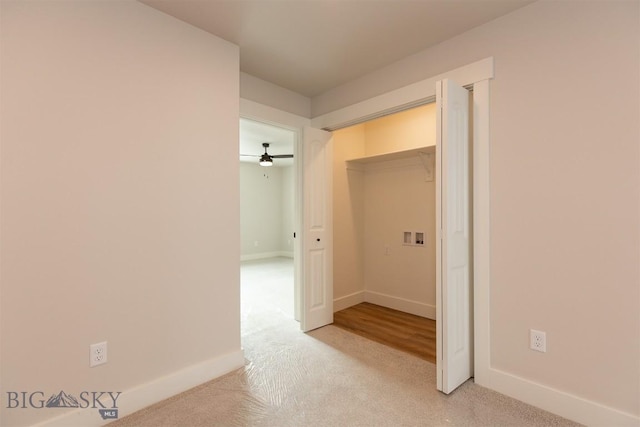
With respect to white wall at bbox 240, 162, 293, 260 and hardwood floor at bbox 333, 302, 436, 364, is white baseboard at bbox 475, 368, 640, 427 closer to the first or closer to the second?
hardwood floor at bbox 333, 302, 436, 364

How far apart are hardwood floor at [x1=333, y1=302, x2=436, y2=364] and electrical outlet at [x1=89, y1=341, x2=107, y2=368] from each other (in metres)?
2.18

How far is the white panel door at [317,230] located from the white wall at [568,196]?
5.58 ft

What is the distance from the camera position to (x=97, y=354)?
5.76 feet

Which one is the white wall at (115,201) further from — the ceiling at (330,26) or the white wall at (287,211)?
the white wall at (287,211)

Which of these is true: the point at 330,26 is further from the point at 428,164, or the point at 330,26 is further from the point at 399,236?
the point at 399,236

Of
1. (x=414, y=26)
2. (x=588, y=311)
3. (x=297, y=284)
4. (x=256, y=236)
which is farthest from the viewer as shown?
(x=256, y=236)

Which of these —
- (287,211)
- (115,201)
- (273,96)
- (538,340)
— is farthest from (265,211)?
(538,340)

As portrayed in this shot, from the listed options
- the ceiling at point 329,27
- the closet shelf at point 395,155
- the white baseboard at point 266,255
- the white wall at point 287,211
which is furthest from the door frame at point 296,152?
the white wall at point 287,211

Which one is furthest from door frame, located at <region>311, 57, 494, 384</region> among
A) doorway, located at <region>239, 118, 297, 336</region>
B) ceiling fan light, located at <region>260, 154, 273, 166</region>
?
ceiling fan light, located at <region>260, 154, 273, 166</region>

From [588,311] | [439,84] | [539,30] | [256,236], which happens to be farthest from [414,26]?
[256,236]

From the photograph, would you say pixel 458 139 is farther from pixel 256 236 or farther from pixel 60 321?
pixel 256 236

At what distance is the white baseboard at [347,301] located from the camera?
3824 millimetres

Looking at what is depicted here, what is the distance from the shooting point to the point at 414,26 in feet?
7.04

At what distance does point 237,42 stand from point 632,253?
2.94 meters
